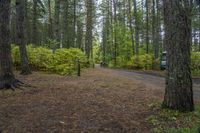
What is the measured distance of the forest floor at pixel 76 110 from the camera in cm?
650

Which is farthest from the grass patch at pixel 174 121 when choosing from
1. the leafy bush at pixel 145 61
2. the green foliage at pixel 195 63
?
the leafy bush at pixel 145 61

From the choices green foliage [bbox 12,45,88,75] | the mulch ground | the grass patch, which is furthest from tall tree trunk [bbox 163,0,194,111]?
green foliage [bbox 12,45,88,75]

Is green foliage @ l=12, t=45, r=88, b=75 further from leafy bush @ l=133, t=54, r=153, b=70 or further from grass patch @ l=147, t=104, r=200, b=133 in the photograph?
leafy bush @ l=133, t=54, r=153, b=70

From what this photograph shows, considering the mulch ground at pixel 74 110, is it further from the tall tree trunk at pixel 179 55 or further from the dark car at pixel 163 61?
the dark car at pixel 163 61

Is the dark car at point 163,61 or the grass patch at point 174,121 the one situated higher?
the dark car at point 163,61

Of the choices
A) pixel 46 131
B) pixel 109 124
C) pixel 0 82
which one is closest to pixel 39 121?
pixel 46 131

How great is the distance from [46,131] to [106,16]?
47465 millimetres

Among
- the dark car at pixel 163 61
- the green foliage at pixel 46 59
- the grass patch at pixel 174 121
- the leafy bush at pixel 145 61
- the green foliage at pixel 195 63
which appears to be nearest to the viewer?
the grass patch at pixel 174 121

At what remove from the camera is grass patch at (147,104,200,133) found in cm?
644

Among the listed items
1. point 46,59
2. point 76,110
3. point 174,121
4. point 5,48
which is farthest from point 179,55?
point 46,59

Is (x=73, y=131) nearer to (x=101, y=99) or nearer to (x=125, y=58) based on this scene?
(x=101, y=99)

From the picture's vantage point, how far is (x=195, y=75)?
2128 centimetres

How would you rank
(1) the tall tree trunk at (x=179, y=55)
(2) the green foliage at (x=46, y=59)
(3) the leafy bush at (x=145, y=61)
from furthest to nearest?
(3) the leafy bush at (x=145, y=61) → (2) the green foliage at (x=46, y=59) → (1) the tall tree trunk at (x=179, y=55)

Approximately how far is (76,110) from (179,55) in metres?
2.89
